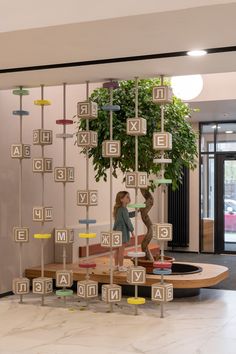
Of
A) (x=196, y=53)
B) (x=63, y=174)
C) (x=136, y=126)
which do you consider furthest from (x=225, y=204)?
(x=196, y=53)

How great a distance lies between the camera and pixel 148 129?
6.33 meters

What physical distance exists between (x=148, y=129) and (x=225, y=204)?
18.1 ft

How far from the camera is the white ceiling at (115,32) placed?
3543 millimetres

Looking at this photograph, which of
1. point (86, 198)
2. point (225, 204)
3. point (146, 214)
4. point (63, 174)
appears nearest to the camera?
point (86, 198)

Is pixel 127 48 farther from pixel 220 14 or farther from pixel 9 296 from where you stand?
pixel 9 296

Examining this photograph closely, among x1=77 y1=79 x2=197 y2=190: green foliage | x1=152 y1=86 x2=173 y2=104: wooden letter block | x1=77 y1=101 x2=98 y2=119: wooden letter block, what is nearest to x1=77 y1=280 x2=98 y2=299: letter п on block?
x1=77 y1=79 x2=197 y2=190: green foliage

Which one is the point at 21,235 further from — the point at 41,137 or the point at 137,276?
the point at 137,276

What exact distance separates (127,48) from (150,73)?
1.01 metres

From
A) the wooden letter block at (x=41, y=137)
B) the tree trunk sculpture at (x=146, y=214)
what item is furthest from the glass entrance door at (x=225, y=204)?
the wooden letter block at (x=41, y=137)

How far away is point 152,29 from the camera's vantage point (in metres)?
3.85

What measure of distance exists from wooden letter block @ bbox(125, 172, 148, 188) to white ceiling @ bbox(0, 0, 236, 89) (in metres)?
1.09

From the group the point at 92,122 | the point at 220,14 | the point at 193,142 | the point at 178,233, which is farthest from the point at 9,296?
the point at 178,233

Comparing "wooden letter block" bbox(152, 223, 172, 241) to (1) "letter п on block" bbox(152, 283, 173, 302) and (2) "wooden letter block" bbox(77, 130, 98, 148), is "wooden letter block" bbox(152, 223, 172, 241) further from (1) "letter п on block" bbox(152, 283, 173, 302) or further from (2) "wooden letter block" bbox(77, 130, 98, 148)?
(2) "wooden letter block" bbox(77, 130, 98, 148)

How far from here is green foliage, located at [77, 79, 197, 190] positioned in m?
6.27
